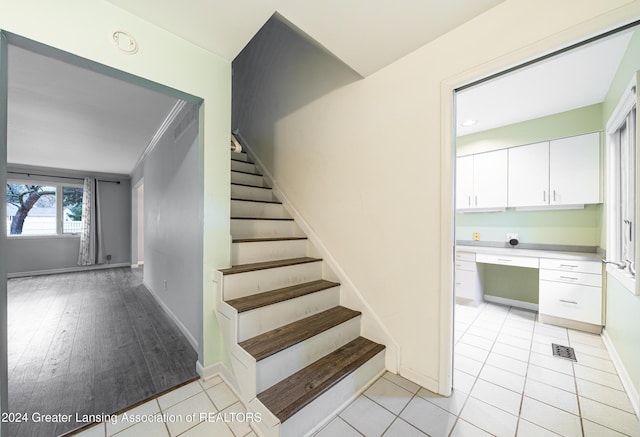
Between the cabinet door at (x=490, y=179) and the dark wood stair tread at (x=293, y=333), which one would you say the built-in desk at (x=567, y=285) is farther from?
the dark wood stair tread at (x=293, y=333)

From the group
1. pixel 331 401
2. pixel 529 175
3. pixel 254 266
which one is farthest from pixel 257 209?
pixel 529 175

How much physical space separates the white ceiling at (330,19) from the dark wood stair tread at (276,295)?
176 centimetres

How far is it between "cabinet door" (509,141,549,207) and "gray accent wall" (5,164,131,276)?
8461 millimetres

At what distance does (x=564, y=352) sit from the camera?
2.11 metres

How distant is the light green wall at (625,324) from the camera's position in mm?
1531

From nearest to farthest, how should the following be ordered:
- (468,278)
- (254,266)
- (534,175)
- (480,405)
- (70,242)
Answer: (480,405) → (254,266) → (534,175) → (468,278) → (70,242)

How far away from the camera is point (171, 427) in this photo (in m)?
1.31

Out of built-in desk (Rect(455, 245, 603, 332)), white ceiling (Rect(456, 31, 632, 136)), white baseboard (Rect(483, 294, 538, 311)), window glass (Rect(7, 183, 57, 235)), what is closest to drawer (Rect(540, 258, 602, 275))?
built-in desk (Rect(455, 245, 603, 332))

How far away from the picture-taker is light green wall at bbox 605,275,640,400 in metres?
1.53

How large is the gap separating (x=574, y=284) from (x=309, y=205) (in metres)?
2.92

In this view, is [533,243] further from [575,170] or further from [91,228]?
Answer: [91,228]

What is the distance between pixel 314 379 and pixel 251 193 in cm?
212

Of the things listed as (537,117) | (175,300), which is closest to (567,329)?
(537,117)

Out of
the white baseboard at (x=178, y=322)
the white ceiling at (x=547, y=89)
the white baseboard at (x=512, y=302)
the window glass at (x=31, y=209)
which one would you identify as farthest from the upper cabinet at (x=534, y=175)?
the window glass at (x=31, y=209)
